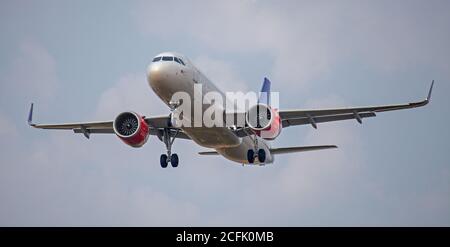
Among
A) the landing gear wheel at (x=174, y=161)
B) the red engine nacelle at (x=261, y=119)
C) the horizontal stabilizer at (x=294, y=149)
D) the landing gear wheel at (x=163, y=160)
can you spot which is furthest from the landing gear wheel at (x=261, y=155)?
the landing gear wheel at (x=163, y=160)

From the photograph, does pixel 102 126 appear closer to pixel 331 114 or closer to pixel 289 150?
pixel 289 150

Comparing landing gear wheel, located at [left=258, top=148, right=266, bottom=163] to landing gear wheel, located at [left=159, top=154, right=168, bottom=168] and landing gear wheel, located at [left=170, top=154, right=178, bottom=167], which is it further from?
landing gear wheel, located at [left=159, top=154, right=168, bottom=168]

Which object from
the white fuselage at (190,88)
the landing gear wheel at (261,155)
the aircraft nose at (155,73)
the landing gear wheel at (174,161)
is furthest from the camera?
the landing gear wheel at (261,155)

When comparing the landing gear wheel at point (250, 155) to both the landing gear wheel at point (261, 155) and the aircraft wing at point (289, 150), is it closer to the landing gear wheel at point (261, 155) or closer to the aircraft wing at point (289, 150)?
the landing gear wheel at point (261, 155)

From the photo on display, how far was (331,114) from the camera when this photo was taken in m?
52.5

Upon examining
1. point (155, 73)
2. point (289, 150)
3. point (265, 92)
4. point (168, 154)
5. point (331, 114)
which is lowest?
point (168, 154)

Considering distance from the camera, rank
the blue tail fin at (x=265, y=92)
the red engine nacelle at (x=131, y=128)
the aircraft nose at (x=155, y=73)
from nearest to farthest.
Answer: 1. the aircraft nose at (x=155, y=73)
2. the red engine nacelle at (x=131, y=128)
3. the blue tail fin at (x=265, y=92)

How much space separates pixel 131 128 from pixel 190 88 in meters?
6.31

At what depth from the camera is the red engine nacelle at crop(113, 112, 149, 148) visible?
51.9m

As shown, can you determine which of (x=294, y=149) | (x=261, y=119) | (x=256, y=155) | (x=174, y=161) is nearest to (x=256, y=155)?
(x=256, y=155)

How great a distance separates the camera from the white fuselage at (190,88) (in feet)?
155
